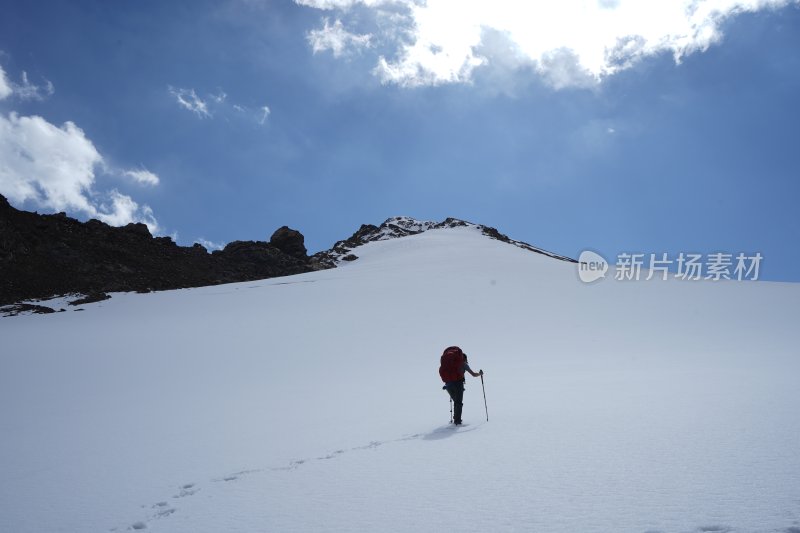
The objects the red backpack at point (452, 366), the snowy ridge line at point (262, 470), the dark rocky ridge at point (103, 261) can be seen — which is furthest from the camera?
the dark rocky ridge at point (103, 261)

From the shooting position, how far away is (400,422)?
9.67 m

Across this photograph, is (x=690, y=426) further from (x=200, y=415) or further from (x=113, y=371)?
(x=113, y=371)

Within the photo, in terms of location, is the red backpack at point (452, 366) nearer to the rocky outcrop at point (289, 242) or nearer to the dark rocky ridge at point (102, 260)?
the dark rocky ridge at point (102, 260)

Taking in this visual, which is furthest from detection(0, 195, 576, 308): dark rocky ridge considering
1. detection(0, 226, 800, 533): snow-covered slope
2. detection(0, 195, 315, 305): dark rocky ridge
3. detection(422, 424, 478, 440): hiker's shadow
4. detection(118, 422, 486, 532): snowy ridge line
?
detection(422, 424, 478, 440): hiker's shadow

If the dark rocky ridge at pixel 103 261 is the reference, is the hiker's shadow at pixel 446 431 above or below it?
below

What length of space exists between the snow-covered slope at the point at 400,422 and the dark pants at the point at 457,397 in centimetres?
40

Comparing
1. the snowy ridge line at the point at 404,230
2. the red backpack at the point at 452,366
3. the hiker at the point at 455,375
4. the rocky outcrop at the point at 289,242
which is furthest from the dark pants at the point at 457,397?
the snowy ridge line at the point at 404,230

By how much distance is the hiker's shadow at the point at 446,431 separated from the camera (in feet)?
26.8

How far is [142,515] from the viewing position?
5480 mm

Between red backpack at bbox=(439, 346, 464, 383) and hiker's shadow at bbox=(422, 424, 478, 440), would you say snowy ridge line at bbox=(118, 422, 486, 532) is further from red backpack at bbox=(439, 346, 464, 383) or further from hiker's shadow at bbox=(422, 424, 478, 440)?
red backpack at bbox=(439, 346, 464, 383)

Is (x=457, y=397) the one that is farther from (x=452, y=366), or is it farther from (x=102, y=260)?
(x=102, y=260)

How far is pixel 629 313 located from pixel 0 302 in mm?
45121

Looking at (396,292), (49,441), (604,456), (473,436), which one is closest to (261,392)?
(49,441)

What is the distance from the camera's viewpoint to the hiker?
9.34 metres
